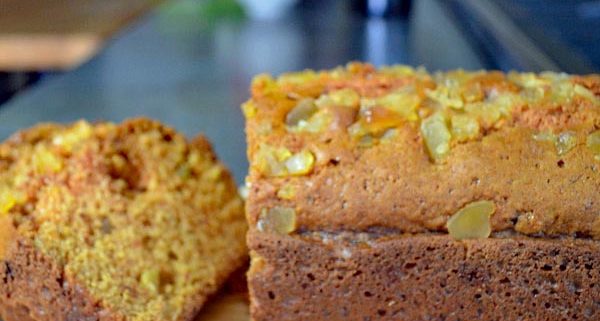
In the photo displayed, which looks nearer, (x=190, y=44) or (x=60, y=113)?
(x=60, y=113)

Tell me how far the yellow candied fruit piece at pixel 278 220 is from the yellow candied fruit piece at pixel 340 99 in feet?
0.52

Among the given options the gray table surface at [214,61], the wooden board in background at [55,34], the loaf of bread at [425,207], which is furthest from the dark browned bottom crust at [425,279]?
the wooden board in background at [55,34]

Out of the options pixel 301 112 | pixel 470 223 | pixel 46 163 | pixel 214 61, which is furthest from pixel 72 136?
pixel 214 61

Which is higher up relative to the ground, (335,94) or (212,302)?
(335,94)

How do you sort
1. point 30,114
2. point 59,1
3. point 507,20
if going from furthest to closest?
1. point 59,1
2. point 507,20
3. point 30,114

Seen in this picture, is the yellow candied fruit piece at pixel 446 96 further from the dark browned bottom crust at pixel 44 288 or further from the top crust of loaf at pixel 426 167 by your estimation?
the dark browned bottom crust at pixel 44 288

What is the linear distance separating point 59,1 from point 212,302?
363 centimetres

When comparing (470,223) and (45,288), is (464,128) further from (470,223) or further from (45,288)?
(45,288)

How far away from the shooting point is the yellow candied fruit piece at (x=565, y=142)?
3.50ft

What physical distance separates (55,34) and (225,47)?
32.7 inches

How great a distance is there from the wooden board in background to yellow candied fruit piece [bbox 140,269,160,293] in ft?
7.04

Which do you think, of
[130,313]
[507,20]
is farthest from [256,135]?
[507,20]

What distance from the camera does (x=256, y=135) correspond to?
109cm

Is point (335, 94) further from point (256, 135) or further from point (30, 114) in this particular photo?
point (30, 114)
